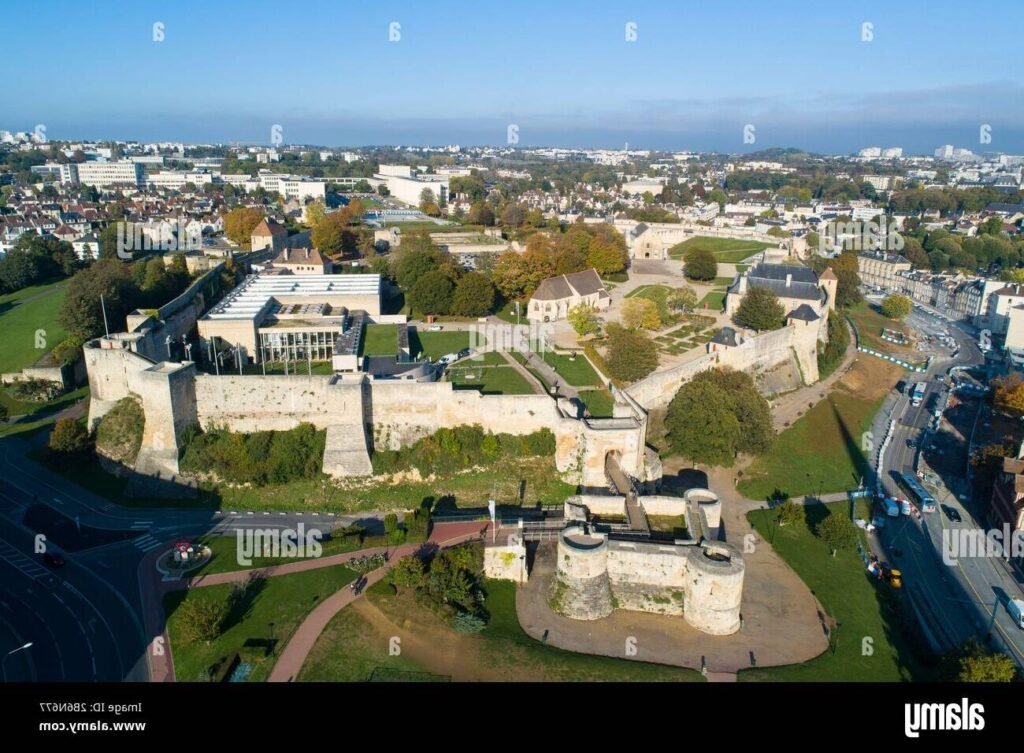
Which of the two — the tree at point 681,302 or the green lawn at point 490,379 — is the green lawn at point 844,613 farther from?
the tree at point 681,302

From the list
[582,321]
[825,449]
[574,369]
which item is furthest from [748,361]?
[574,369]

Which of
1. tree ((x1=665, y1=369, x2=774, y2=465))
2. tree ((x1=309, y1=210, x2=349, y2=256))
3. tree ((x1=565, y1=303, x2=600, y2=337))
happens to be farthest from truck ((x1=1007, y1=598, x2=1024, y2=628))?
tree ((x1=309, y1=210, x2=349, y2=256))

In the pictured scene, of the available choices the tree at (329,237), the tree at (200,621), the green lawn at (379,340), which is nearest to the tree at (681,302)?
the green lawn at (379,340)

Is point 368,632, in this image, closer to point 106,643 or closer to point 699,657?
point 106,643

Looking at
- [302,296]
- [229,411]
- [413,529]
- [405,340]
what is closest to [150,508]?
[229,411]

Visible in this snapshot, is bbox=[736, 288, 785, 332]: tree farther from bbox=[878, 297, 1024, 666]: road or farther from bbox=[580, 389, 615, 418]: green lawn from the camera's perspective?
bbox=[580, 389, 615, 418]: green lawn

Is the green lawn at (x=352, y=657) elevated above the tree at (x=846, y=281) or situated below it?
below
